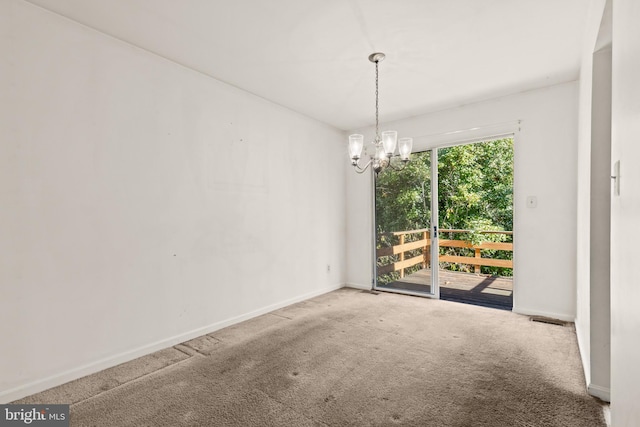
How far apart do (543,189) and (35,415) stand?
4.86 meters

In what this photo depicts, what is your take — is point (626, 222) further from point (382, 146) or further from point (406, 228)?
point (406, 228)

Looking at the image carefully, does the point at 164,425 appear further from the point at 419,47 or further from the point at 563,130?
the point at 563,130

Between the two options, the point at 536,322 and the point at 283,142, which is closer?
the point at 536,322

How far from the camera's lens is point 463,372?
2.32 metres

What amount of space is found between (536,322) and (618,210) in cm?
276

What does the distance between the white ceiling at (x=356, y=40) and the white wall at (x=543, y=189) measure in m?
0.24

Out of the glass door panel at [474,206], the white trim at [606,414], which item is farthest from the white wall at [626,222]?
the glass door panel at [474,206]

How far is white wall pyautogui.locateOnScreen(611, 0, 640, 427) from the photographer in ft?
3.02

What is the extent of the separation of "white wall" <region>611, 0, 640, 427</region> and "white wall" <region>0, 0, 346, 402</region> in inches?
119

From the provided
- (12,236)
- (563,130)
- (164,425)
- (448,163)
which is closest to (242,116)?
(12,236)

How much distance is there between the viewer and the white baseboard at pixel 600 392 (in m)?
1.94

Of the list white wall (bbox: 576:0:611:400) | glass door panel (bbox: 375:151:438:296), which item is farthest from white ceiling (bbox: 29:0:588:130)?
glass door panel (bbox: 375:151:438:296)

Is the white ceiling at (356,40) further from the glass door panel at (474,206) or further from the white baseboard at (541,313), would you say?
Answer: the glass door panel at (474,206)

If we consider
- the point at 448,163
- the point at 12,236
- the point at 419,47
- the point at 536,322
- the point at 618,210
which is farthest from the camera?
the point at 448,163
